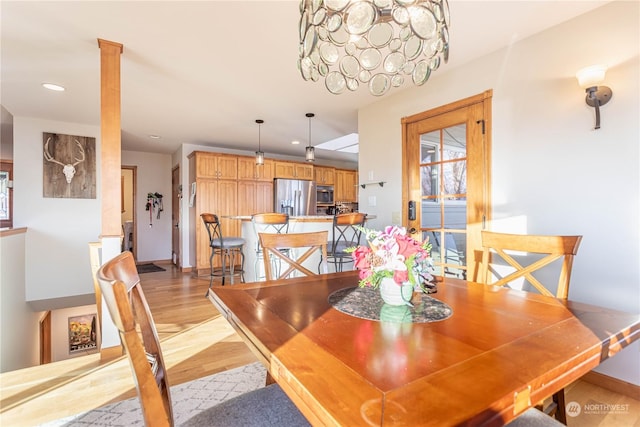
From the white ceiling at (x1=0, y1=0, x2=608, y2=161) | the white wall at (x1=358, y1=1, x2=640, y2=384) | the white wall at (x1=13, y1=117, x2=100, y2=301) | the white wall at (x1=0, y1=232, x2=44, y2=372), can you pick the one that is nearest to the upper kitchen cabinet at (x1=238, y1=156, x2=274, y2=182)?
the white ceiling at (x1=0, y1=0, x2=608, y2=161)

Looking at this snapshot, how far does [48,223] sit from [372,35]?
510cm

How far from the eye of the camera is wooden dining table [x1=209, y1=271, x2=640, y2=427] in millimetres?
541

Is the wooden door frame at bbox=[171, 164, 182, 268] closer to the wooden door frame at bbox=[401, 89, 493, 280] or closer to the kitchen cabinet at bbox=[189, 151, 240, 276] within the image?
the kitchen cabinet at bbox=[189, 151, 240, 276]

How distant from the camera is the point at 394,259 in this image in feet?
3.32

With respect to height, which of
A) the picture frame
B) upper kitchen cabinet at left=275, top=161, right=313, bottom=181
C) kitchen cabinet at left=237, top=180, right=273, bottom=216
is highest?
upper kitchen cabinet at left=275, top=161, right=313, bottom=181

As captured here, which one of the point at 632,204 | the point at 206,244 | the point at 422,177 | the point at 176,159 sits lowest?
the point at 206,244

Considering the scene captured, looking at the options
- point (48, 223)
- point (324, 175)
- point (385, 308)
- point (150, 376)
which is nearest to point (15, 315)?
point (48, 223)

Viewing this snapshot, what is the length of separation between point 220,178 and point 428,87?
3911mm

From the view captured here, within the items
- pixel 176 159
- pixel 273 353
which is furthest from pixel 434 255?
pixel 176 159

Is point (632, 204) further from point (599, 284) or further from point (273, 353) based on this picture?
point (273, 353)

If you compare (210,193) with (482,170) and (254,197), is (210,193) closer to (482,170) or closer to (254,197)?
(254,197)

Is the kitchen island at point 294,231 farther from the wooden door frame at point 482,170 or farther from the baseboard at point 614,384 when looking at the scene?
the baseboard at point 614,384

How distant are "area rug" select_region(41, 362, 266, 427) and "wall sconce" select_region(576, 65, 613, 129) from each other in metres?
2.78

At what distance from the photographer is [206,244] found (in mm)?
5418
